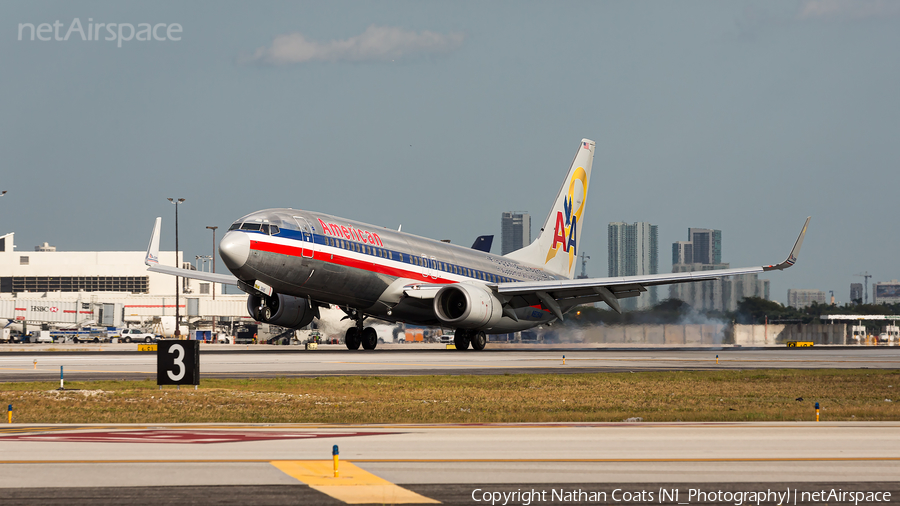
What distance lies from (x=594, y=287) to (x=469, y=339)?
7608 millimetres

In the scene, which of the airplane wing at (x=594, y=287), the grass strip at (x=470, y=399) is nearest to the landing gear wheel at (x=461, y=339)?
the airplane wing at (x=594, y=287)

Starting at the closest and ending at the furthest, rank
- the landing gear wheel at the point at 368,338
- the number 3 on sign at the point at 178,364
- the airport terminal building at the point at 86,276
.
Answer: the number 3 on sign at the point at 178,364 < the landing gear wheel at the point at 368,338 < the airport terminal building at the point at 86,276

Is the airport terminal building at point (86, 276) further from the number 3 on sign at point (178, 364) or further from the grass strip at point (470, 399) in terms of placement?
the number 3 on sign at point (178, 364)

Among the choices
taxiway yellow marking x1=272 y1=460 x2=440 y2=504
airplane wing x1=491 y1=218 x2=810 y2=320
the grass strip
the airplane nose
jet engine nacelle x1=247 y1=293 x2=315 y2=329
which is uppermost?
the airplane nose

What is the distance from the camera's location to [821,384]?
1101 inches

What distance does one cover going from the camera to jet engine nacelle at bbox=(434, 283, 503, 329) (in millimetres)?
45188

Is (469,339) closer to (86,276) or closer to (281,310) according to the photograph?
(281,310)

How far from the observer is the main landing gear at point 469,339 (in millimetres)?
50781

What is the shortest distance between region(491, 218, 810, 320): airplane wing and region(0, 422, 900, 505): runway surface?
103 ft

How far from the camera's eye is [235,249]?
127 feet

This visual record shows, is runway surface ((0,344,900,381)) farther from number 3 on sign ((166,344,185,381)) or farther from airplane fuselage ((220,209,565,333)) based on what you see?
number 3 on sign ((166,344,185,381))

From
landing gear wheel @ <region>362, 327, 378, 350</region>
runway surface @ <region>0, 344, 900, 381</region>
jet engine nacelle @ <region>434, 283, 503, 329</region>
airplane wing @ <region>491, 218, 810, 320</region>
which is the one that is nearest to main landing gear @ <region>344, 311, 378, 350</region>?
landing gear wheel @ <region>362, 327, 378, 350</region>

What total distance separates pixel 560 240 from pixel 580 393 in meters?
37.5

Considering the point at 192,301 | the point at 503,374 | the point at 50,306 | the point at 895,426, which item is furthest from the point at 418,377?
the point at 192,301
